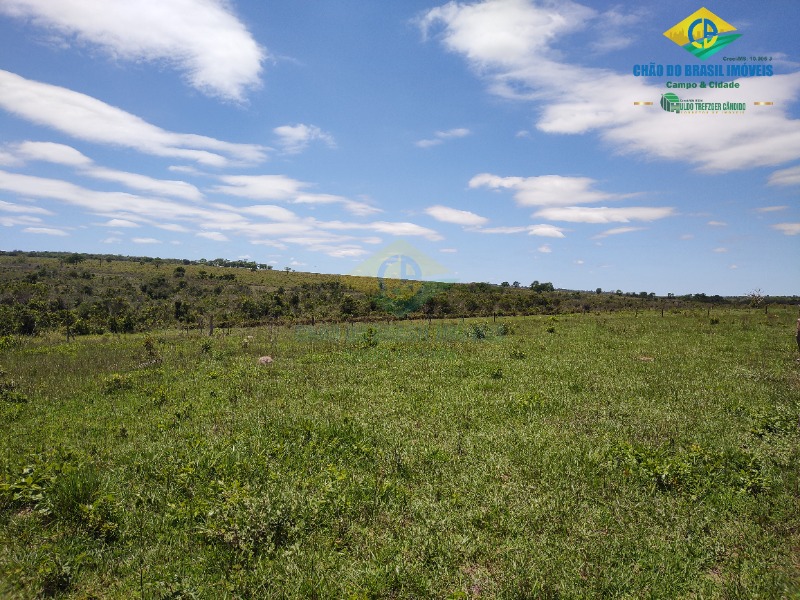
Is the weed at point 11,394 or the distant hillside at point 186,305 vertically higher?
the distant hillside at point 186,305

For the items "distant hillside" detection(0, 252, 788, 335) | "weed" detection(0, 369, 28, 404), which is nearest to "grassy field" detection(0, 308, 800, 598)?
"weed" detection(0, 369, 28, 404)

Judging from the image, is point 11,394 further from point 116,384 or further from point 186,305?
point 186,305

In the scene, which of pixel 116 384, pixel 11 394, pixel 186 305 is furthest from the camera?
pixel 186 305

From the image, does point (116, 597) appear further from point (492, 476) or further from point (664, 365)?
point (664, 365)

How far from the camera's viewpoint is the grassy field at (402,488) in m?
5.64

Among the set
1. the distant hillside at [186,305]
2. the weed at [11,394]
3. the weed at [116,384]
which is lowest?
the weed at [11,394]

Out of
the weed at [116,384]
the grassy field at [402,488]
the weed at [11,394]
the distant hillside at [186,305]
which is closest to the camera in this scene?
the grassy field at [402,488]

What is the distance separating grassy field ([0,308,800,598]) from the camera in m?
5.64

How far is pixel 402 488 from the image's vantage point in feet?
26.2

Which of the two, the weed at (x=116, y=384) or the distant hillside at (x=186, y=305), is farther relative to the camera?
the distant hillside at (x=186, y=305)

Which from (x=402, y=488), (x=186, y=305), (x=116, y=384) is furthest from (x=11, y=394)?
(x=186, y=305)

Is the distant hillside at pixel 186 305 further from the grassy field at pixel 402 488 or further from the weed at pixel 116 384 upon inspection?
the grassy field at pixel 402 488

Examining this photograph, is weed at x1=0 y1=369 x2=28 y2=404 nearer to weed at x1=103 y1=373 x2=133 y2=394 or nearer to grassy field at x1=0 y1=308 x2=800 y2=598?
grassy field at x1=0 y1=308 x2=800 y2=598

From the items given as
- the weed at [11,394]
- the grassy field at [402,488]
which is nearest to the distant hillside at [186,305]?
the weed at [11,394]
